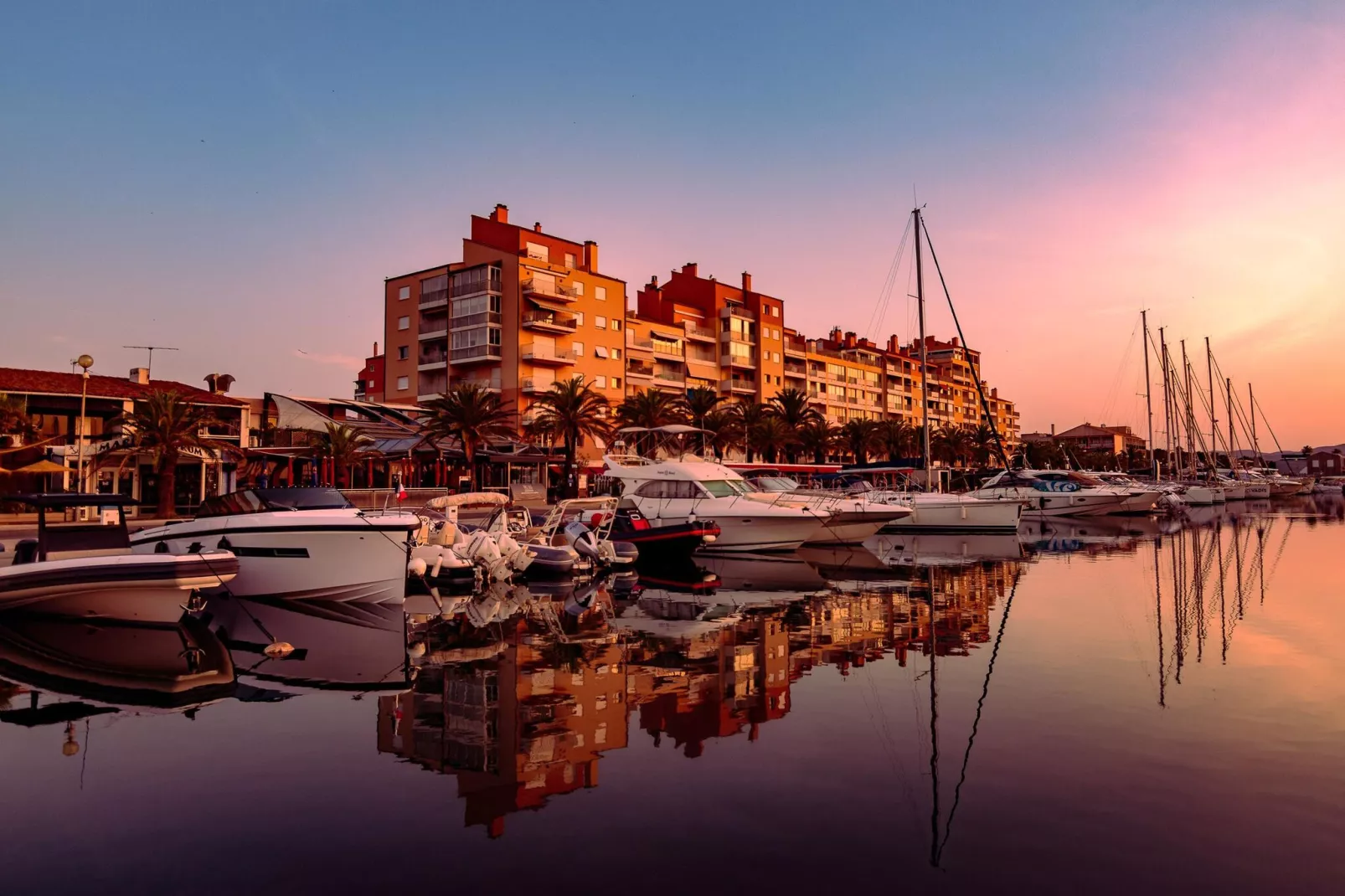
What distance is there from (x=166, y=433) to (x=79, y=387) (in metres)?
10.2

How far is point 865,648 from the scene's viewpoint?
1395 cm

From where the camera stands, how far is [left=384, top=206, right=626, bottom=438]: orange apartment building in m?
69.1

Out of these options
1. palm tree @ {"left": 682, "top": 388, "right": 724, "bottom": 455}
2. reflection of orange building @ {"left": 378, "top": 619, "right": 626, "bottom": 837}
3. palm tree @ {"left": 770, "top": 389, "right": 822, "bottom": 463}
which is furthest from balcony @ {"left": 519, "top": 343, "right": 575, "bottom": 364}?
reflection of orange building @ {"left": 378, "top": 619, "right": 626, "bottom": 837}

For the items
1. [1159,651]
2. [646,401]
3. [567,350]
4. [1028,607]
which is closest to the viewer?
[1159,651]

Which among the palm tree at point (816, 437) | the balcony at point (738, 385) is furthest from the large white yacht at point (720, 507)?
the balcony at point (738, 385)

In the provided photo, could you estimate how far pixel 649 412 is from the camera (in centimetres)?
5925

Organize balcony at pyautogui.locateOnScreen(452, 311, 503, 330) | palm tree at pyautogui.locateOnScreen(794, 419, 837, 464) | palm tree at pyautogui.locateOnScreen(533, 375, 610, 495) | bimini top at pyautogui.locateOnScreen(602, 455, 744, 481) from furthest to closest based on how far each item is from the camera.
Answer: palm tree at pyautogui.locateOnScreen(794, 419, 837, 464) → balcony at pyautogui.locateOnScreen(452, 311, 503, 330) → palm tree at pyautogui.locateOnScreen(533, 375, 610, 495) → bimini top at pyautogui.locateOnScreen(602, 455, 744, 481)

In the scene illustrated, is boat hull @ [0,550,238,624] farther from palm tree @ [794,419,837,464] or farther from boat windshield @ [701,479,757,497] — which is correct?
palm tree @ [794,419,837,464]

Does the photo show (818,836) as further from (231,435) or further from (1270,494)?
(1270,494)

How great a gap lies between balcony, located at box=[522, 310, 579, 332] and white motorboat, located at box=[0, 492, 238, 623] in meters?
54.5

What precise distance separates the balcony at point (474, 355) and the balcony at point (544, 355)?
6.79 feet

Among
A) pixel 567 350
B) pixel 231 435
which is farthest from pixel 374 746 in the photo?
pixel 567 350

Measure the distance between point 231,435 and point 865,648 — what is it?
42259 millimetres

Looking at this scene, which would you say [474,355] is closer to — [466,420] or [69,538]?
[466,420]
